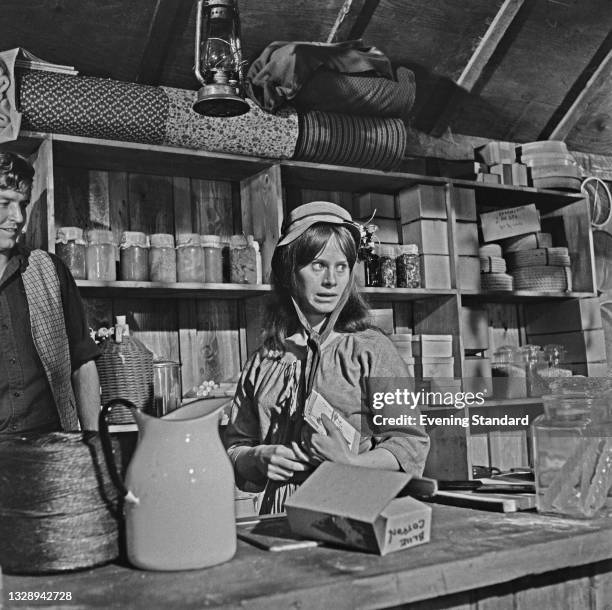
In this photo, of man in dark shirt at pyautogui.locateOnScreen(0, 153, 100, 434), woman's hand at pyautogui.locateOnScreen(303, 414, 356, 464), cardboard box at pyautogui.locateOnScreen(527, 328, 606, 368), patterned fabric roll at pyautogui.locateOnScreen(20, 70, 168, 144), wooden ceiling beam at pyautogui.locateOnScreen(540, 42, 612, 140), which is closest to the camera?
woman's hand at pyautogui.locateOnScreen(303, 414, 356, 464)

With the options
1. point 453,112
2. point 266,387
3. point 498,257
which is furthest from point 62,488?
point 453,112

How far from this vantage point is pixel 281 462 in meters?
1.71

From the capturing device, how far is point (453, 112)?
3977 mm

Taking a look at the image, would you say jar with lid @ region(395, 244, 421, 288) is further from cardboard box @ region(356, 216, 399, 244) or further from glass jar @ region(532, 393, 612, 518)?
glass jar @ region(532, 393, 612, 518)

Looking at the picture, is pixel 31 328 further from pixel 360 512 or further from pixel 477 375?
pixel 477 375

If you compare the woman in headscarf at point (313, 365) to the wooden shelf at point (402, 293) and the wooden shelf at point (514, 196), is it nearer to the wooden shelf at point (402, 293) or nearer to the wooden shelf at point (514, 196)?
the wooden shelf at point (402, 293)

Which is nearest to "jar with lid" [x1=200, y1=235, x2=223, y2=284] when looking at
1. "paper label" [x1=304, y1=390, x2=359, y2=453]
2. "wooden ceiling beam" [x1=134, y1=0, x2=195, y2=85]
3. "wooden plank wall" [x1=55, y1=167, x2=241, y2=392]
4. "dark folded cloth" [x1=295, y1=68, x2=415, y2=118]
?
"wooden plank wall" [x1=55, y1=167, x2=241, y2=392]

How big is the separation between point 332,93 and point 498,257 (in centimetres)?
118

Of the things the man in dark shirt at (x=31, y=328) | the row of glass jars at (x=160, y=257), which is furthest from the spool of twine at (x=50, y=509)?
the row of glass jars at (x=160, y=257)

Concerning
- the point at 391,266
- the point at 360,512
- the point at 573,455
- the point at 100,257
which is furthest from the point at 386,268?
the point at 360,512

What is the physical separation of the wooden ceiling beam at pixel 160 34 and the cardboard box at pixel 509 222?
1.65 metres

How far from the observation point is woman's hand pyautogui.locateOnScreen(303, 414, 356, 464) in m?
1.58

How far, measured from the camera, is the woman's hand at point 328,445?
1.58 m

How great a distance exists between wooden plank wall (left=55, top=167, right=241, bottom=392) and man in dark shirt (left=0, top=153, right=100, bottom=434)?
554 mm
